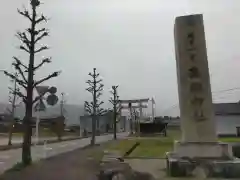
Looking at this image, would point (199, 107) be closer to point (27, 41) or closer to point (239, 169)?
point (239, 169)

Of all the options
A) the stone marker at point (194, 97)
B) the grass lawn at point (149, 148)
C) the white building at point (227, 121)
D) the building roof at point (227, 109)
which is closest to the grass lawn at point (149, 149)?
the grass lawn at point (149, 148)

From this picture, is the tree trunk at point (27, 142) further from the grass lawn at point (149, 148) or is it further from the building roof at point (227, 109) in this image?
the building roof at point (227, 109)

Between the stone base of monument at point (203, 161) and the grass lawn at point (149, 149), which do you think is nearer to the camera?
the stone base of monument at point (203, 161)

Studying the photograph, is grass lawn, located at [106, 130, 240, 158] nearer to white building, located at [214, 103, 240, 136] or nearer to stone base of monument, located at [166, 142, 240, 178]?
stone base of monument, located at [166, 142, 240, 178]


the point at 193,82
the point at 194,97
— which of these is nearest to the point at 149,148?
the point at 194,97

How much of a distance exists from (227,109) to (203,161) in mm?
40724

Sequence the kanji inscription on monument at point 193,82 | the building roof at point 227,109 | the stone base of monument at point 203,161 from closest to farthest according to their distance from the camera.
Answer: the stone base of monument at point 203,161 → the kanji inscription on monument at point 193,82 → the building roof at point 227,109

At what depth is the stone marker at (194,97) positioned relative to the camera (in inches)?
524

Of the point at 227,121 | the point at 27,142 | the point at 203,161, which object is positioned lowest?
the point at 203,161

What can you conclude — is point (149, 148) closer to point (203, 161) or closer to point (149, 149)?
point (149, 149)

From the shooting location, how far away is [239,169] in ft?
41.6

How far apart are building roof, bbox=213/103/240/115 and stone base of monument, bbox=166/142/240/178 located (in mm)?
37980

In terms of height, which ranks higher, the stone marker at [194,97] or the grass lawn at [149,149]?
the stone marker at [194,97]

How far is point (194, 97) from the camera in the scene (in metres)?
13.7
